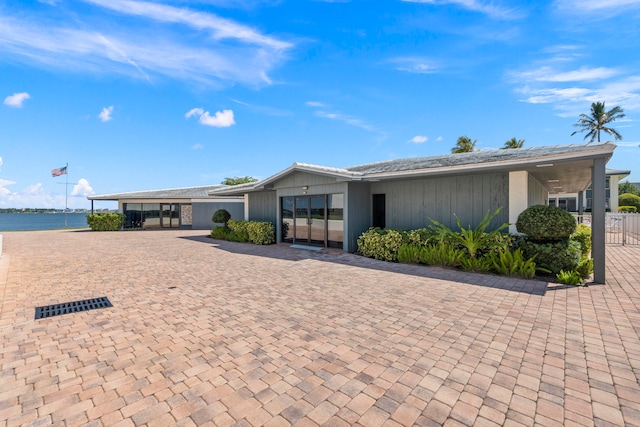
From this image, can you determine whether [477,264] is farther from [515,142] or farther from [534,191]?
[515,142]

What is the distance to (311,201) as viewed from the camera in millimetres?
12352

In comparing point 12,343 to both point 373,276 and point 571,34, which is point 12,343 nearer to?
point 373,276

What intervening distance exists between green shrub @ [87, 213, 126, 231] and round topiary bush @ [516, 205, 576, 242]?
88.4 ft

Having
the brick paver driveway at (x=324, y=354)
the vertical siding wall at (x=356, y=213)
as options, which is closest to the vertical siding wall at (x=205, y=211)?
the vertical siding wall at (x=356, y=213)

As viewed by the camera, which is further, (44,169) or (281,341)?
(44,169)

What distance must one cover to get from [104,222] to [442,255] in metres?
25.5

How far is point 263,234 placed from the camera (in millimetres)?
13930

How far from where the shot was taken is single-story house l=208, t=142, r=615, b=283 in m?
Result: 7.00

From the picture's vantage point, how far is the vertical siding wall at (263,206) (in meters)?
15.4

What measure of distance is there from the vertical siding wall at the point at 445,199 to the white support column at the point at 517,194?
15cm

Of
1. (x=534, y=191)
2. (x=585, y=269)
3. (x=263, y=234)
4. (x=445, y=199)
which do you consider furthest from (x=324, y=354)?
(x=534, y=191)

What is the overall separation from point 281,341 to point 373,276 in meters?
4.06

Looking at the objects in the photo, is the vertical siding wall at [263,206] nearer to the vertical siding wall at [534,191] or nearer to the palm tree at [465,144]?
the vertical siding wall at [534,191]

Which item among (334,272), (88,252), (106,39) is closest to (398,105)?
(334,272)
